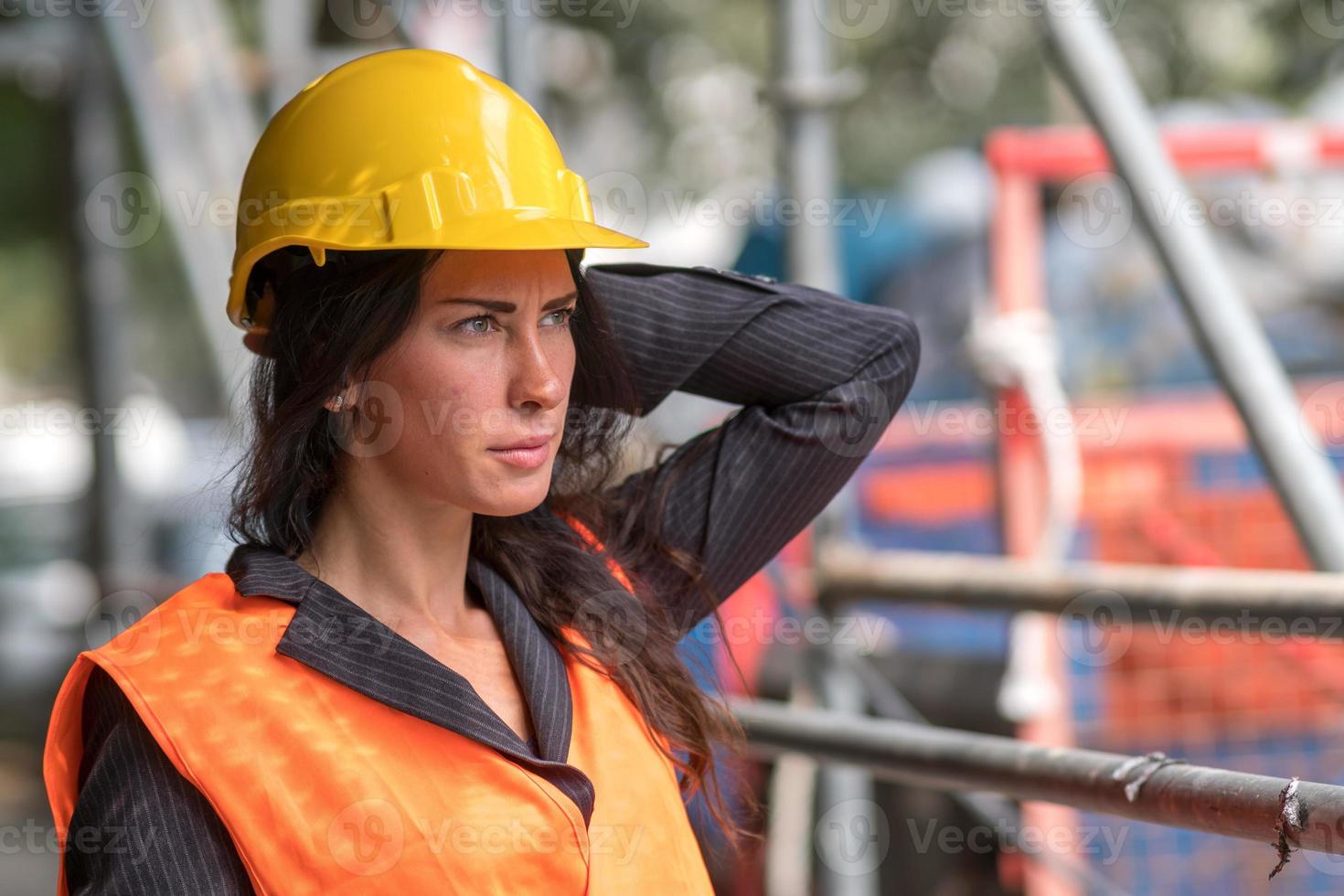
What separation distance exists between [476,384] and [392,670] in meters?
0.29

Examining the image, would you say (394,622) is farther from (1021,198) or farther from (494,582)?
(1021,198)

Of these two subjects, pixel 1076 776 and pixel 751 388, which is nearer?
pixel 1076 776

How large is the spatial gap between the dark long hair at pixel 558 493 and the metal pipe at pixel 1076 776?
0.94 ft

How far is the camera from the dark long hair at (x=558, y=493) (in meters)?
1.55

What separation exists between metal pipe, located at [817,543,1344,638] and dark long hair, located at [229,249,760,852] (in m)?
0.65

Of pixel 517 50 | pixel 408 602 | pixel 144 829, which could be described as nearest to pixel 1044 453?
pixel 517 50

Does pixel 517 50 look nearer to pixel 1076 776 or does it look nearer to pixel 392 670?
Result: pixel 392 670

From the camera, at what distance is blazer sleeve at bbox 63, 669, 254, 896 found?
4.26 ft

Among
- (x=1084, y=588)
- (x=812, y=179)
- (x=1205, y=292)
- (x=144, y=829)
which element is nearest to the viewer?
(x=144, y=829)

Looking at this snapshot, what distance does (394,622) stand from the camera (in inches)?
63.5

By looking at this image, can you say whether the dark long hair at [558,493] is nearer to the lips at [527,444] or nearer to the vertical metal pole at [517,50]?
the lips at [527,444]

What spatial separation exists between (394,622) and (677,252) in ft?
16.0

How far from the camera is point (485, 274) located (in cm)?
154

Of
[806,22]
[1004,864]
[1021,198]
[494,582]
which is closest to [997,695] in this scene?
[1004,864]
